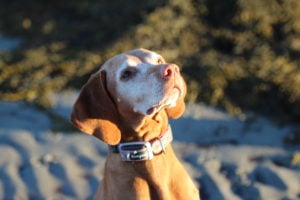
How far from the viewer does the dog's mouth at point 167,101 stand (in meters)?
3.78

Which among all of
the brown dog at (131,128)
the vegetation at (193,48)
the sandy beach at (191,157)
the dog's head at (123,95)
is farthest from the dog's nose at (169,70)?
the vegetation at (193,48)

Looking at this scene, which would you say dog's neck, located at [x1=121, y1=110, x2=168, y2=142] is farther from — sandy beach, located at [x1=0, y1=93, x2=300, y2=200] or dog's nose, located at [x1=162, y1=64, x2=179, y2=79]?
sandy beach, located at [x1=0, y1=93, x2=300, y2=200]

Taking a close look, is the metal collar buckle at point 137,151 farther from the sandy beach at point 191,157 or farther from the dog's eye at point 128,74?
the sandy beach at point 191,157

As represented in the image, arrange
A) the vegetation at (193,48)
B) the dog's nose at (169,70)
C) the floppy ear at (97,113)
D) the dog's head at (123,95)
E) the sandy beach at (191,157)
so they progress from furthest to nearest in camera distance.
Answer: the vegetation at (193,48), the sandy beach at (191,157), the floppy ear at (97,113), the dog's head at (123,95), the dog's nose at (169,70)

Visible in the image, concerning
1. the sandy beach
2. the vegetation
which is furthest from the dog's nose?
the vegetation

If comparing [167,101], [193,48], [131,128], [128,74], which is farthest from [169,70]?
[193,48]

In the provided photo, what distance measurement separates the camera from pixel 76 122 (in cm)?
393

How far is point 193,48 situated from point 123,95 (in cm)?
393

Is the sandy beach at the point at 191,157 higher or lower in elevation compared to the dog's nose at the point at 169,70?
higher

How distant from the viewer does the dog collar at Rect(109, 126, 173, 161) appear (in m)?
3.97

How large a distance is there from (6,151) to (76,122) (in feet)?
9.01

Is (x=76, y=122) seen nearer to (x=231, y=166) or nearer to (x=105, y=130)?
(x=105, y=130)

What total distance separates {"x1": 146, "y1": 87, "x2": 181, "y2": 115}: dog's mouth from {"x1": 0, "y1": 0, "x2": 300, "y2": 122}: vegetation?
303 centimetres

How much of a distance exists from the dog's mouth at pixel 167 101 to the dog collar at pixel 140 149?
0.70ft
